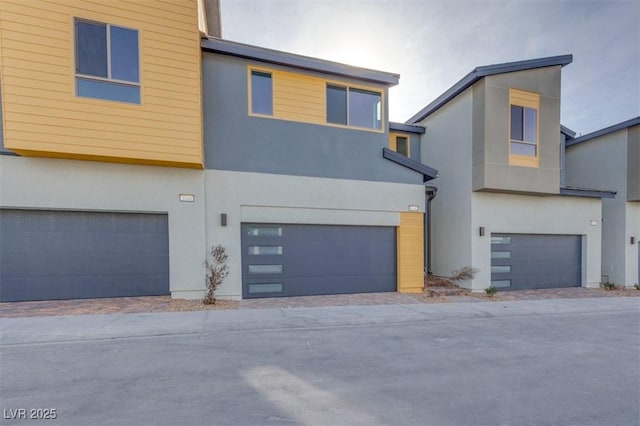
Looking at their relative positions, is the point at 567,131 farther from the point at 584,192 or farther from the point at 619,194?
the point at 584,192

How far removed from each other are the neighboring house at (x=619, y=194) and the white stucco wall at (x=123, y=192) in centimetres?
1666

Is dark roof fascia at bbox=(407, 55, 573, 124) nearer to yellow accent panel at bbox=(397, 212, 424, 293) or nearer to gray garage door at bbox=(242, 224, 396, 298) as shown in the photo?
yellow accent panel at bbox=(397, 212, 424, 293)

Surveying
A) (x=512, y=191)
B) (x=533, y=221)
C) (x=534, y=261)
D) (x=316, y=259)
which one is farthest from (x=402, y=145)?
(x=316, y=259)

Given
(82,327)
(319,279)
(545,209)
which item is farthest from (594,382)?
(545,209)

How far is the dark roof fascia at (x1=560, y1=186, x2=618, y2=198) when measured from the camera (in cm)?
1098

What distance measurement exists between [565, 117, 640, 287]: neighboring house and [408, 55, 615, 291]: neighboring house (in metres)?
1.68

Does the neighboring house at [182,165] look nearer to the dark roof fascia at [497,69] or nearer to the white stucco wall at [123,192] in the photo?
the white stucco wall at [123,192]

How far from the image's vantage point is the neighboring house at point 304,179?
8.25 meters

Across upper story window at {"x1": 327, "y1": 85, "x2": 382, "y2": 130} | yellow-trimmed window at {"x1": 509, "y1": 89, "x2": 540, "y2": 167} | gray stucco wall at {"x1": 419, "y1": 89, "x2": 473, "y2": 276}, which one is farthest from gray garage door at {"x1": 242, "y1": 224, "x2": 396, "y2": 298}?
yellow-trimmed window at {"x1": 509, "y1": 89, "x2": 540, "y2": 167}

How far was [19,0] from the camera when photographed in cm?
644

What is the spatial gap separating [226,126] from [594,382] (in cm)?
911

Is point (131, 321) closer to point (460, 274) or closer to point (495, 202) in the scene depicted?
point (460, 274)

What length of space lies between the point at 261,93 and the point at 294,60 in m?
1.37

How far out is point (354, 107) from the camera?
947 cm
